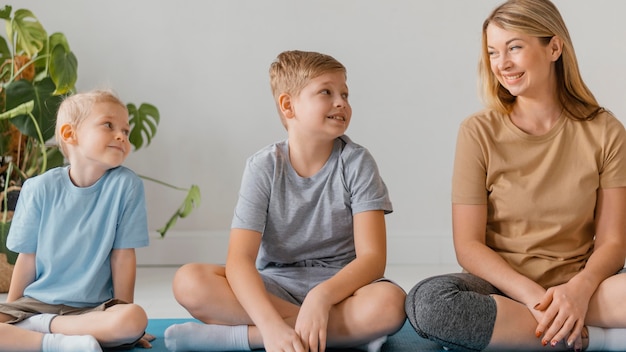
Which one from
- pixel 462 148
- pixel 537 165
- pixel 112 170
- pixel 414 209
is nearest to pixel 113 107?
pixel 112 170

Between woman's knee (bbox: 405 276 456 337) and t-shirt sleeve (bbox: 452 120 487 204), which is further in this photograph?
t-shirt sleeve (bbox: 452 120 487 204)

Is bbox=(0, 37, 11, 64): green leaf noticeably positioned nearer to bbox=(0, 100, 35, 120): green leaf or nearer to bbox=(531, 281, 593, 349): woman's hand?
bbox=(0, 100, 35, 120): green leaf

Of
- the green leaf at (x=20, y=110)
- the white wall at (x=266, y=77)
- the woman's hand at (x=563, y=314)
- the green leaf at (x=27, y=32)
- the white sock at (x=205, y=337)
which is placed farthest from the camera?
the white wall at (x=266, y=77)

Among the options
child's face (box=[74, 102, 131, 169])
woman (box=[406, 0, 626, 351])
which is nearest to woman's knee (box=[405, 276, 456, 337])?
woman (box=[406, 0, 626, 351])

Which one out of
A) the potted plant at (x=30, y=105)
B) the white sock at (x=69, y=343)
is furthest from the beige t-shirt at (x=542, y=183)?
the potted plant at (x=30, y=105)

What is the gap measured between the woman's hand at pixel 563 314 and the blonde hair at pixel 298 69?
60 cm

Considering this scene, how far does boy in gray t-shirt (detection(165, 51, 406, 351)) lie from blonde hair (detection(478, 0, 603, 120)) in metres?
0.28

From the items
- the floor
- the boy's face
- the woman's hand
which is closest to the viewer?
the woman's hand

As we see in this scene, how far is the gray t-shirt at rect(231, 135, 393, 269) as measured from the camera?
1.73 m

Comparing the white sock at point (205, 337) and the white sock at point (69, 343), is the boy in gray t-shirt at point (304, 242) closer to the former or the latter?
the white sock at point (205, 337)

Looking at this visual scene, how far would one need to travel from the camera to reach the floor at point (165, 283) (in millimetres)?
2178

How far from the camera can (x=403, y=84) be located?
9.62 feet

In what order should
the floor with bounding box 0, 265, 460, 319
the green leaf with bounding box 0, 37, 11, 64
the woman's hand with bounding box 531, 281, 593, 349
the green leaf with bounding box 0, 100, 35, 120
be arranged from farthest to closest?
the green leaf with bounding box 0, 37, 11, 64
the green leaf with bounding box 0, 100, 35, 120
the floor with bounding box 0, 265, 460, 319
the woman's hand with bounding box 531, 281, 593, 349

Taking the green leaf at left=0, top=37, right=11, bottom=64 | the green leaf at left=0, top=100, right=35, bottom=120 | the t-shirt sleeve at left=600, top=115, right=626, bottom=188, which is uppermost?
the green leaf at left=0, top=37, right=11, bottom=64
